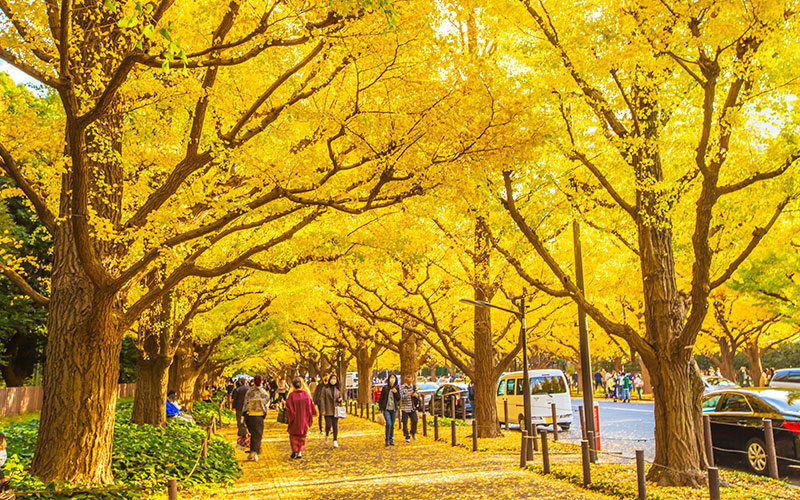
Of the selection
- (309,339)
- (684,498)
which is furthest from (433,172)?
(309,339)

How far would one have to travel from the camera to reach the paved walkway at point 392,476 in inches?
358

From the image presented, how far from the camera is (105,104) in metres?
5.91

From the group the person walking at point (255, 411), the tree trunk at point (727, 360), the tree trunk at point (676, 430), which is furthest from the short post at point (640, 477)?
the tree trunk at point (727, 360)

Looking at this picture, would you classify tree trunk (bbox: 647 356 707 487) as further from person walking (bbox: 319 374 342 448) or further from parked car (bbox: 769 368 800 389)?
parked car (bbox: 769 368 800 389)

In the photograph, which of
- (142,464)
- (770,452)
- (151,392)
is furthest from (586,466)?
(151,392)

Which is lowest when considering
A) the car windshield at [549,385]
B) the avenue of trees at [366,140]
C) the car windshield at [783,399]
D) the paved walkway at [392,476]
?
the paved walkway at [392,476]

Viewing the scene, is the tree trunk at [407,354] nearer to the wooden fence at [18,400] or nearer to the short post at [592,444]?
the short post at [592,444]

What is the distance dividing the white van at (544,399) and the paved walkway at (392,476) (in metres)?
6.00

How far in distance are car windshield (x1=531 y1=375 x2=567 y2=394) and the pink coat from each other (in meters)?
9.93

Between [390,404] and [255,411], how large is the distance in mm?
3767

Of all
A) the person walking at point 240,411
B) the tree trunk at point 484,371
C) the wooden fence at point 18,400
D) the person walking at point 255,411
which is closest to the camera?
the person walking at point 255,411

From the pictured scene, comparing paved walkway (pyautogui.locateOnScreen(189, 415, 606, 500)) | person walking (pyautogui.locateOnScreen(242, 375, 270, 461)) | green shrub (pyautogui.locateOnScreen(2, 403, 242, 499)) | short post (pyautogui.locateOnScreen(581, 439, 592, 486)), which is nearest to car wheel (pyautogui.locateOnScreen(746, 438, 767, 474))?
short post (pyautogui.locateOnScreen(581, 439, 592, 486))

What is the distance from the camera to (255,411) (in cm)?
1359

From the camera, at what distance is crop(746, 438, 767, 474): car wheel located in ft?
35.8
